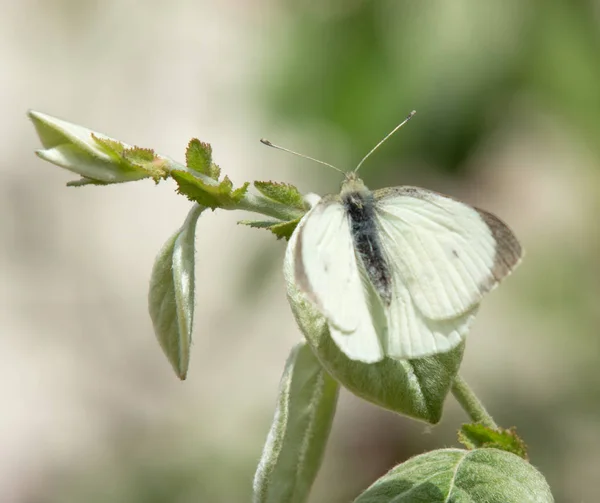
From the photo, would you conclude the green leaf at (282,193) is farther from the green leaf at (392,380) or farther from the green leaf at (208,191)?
the green leaf at (392,380)

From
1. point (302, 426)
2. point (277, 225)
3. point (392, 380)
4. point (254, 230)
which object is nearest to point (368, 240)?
point (277, 225)

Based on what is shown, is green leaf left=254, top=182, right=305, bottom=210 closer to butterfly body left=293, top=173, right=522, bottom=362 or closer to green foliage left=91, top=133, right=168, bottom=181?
Answer: butterfly body left=293, top=173, right=522, bottom=362

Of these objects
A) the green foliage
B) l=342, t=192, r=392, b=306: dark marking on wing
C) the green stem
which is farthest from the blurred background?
the green foliage

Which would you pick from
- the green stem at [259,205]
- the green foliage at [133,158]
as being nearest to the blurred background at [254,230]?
the green stem at [259,205]

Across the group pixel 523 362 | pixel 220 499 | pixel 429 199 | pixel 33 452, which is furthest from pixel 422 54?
pixel 33 452

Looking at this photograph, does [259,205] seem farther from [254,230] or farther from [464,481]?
[254,230]

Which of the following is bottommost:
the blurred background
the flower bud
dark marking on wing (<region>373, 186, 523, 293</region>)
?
the blurred background

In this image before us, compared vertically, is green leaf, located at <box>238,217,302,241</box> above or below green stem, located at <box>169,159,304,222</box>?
below

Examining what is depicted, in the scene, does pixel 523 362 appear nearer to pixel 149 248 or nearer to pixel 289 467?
pixel 149 248
